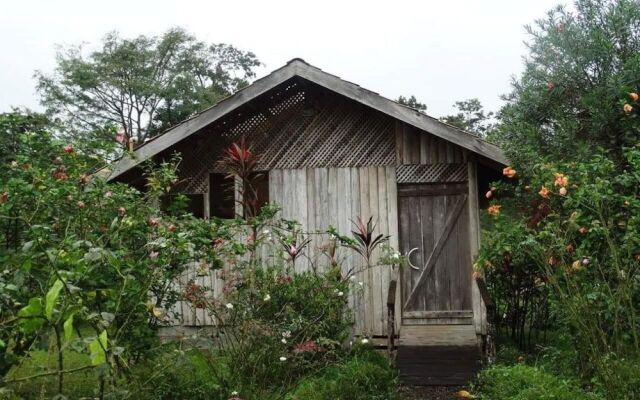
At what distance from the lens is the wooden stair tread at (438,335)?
689cm

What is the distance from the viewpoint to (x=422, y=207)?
8125mm

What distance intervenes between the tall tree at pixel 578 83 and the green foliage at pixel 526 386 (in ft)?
7.32

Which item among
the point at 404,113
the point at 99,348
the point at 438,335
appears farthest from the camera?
the point at 404,113

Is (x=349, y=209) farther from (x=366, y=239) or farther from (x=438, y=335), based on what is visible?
(x=438, y=335)

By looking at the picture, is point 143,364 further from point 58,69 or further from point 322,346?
point 58,69

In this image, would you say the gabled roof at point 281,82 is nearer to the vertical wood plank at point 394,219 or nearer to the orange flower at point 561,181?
the vertical wood plank at point 394,219

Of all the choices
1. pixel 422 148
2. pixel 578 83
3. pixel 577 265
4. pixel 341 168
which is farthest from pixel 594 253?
pixel 341 168

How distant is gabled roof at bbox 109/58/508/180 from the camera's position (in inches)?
292

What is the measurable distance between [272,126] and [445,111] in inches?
1240

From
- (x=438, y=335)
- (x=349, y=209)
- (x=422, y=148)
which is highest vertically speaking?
(x=422, y=148)

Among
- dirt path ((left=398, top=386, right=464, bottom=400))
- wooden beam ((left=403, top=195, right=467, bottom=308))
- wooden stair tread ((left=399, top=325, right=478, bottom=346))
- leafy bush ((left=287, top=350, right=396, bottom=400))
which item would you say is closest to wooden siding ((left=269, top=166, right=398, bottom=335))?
wooden beam ((left=403, top=195, right=467, bottom=308))

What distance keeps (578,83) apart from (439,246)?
2.63 meters

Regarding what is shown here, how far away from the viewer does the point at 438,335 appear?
7238 mm

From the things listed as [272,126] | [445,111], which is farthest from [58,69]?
[272,126]
